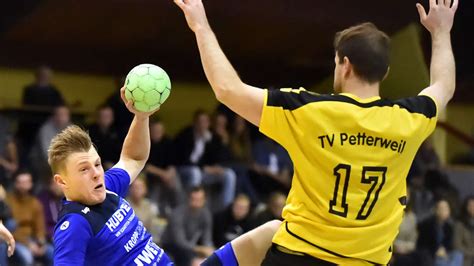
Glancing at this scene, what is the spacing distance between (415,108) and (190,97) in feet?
38.2

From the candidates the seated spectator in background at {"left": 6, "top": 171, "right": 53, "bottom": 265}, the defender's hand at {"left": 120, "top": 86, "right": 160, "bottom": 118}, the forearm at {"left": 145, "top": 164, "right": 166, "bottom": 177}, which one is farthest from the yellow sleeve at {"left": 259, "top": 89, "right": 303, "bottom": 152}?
the forearm at {"left": 145, "top": 164, "right": 166, "bottom": 177}

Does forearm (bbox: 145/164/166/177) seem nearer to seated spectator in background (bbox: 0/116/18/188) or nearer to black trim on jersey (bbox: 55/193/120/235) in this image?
seated spectator in background (bbox: 0/116/18/188)

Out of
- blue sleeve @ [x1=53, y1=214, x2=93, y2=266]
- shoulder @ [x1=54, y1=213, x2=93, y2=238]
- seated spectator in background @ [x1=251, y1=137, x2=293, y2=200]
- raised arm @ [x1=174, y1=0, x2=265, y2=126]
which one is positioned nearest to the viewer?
raised arm @ [x1=174, y1=0, x2=265, y2=126]

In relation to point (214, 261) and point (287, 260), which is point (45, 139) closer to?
point (214, 261)

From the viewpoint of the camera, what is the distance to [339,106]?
3.53 metres

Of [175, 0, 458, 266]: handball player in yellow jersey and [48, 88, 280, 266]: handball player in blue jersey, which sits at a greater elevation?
[175, 0, 458, 266]: handball player in yellow jersey

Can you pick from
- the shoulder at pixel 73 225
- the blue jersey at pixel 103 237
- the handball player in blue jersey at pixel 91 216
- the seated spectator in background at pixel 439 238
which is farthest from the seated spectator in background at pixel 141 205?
the shoulder at pixel 73 225

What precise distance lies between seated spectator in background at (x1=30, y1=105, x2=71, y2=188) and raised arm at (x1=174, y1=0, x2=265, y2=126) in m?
7.79

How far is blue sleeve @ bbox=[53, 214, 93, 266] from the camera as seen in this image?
12.5 ft

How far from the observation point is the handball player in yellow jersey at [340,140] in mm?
3520

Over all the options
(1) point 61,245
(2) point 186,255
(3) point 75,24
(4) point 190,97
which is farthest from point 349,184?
(4) point 190,97

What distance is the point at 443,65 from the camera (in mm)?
3904

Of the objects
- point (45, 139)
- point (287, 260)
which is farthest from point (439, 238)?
point (287, 260)

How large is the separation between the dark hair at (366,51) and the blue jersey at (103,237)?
1.41 metres
